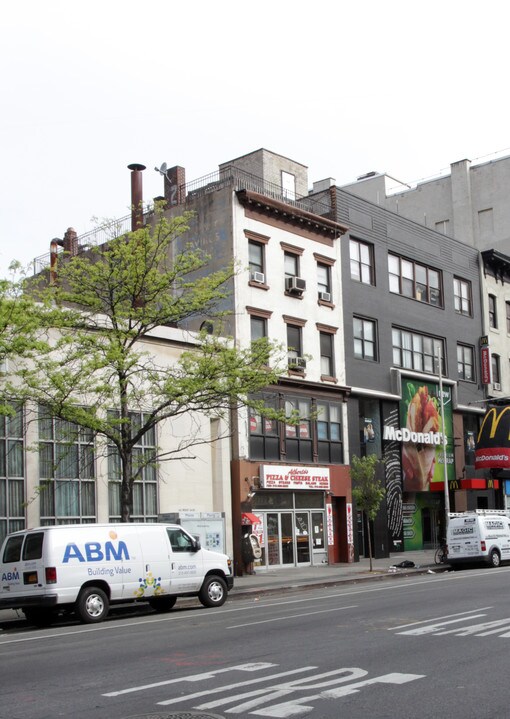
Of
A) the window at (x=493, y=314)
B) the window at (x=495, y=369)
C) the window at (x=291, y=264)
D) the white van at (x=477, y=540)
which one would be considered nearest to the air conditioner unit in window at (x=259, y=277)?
the window at (x=291, y=264)

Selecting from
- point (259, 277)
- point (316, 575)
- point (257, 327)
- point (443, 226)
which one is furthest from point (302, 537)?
point (443, 226)

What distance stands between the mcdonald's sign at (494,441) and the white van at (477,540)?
34.4ft

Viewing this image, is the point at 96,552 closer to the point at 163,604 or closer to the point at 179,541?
the point at 179,541

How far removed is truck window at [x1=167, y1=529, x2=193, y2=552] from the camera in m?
20.1

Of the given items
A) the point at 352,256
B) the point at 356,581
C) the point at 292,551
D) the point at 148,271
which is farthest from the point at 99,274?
the point at 352,256

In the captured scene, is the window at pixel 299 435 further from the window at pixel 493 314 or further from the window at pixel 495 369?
the window at pixel 493 314

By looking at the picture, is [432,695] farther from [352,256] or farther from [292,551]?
Answer: [352,256]

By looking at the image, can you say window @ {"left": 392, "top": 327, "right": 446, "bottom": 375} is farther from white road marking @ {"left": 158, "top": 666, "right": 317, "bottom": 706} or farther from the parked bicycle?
white road marking @ {"left": 158, "top": 666, "right": 317, "bottom": 706}

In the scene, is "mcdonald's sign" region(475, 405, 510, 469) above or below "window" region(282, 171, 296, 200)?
below

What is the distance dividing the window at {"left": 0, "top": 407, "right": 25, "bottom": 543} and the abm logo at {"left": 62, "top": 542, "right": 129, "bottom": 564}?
646 cm

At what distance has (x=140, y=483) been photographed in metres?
28.3

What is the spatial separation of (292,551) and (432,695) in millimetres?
25660

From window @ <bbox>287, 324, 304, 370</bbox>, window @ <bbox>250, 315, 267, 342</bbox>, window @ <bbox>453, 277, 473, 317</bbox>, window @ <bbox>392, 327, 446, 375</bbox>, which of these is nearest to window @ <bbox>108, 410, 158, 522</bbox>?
window @ <bbox>250, 315, 267, 342</bbox>

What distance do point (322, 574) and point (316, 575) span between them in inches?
17.3
